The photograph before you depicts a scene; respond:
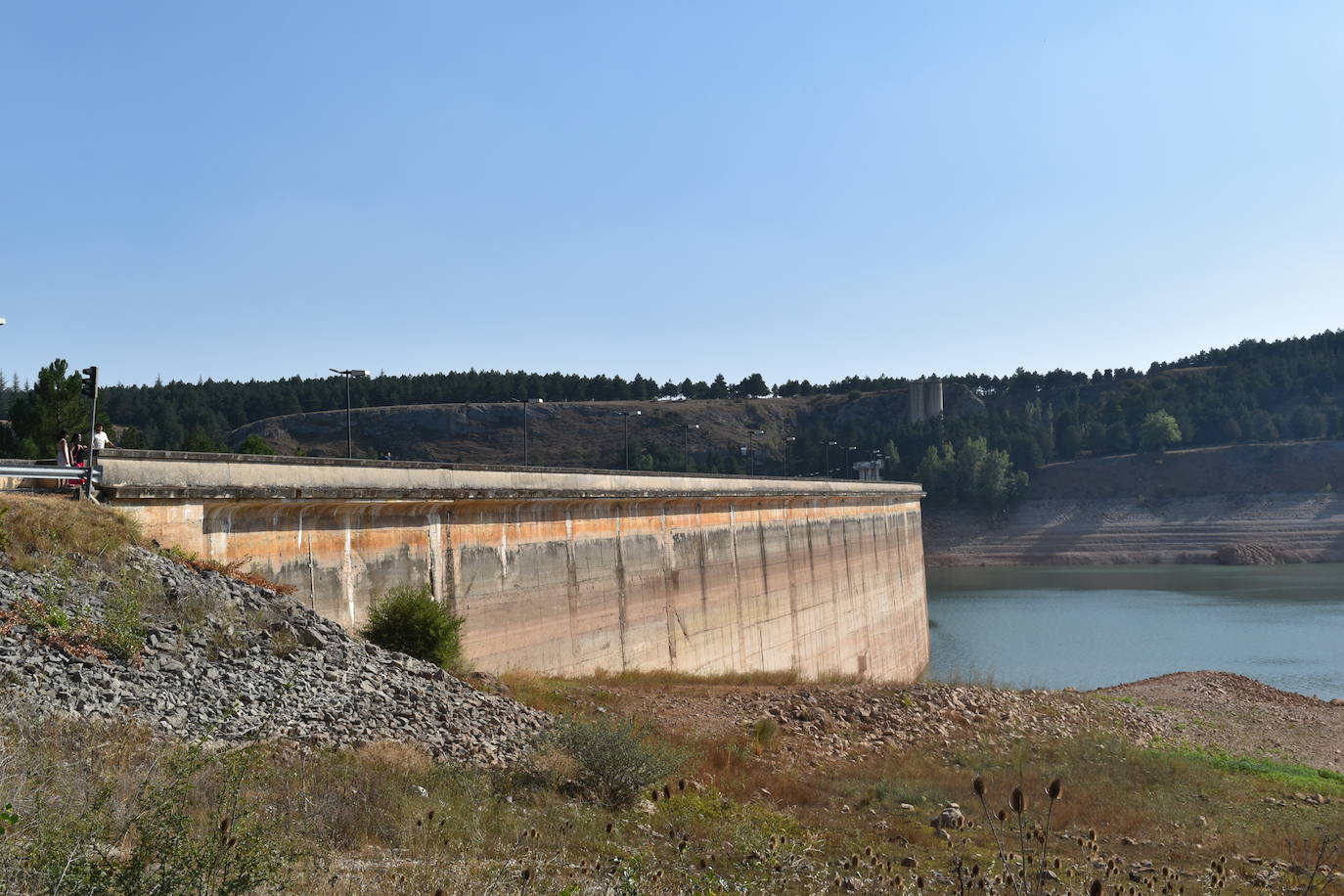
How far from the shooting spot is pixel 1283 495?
318 ft

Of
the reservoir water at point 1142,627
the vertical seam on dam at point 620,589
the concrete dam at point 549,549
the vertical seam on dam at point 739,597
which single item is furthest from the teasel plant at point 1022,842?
the reservoir water at point 1142,627

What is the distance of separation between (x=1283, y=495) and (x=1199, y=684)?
244 ft

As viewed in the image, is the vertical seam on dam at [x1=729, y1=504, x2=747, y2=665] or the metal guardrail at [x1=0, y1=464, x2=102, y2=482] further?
the vertical seam on dam at [x1=729, y1=504, x2=747, y2=665]

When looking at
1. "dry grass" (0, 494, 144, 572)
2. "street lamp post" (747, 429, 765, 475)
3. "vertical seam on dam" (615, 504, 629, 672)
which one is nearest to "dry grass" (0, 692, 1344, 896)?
"dry grass" (0, 494, 144, 572)

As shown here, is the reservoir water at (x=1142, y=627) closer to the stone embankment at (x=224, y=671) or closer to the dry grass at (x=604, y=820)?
the dry grass at (x=604, y=820)

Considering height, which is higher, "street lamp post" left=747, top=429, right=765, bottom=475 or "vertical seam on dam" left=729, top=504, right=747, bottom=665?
"street lamp post" left=747, top=429, right=765, bottom=475

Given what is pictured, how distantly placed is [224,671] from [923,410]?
449 ft

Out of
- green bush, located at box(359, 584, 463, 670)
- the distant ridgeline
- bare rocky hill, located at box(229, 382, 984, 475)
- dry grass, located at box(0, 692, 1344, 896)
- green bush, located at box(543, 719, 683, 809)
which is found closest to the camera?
dry grass, located at box(0, 692, 1344, 896)

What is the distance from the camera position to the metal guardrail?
12.8 metres

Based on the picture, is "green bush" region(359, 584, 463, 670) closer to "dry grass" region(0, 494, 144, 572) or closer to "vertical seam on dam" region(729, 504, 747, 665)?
"dry grass" region(0, 494, 144, 572)

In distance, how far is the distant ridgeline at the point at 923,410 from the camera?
106750 mm

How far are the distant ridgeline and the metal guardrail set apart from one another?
68155 millimetres

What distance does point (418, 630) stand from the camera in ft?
51.5

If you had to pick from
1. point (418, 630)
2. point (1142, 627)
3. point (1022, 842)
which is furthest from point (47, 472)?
point (1142, 627)
